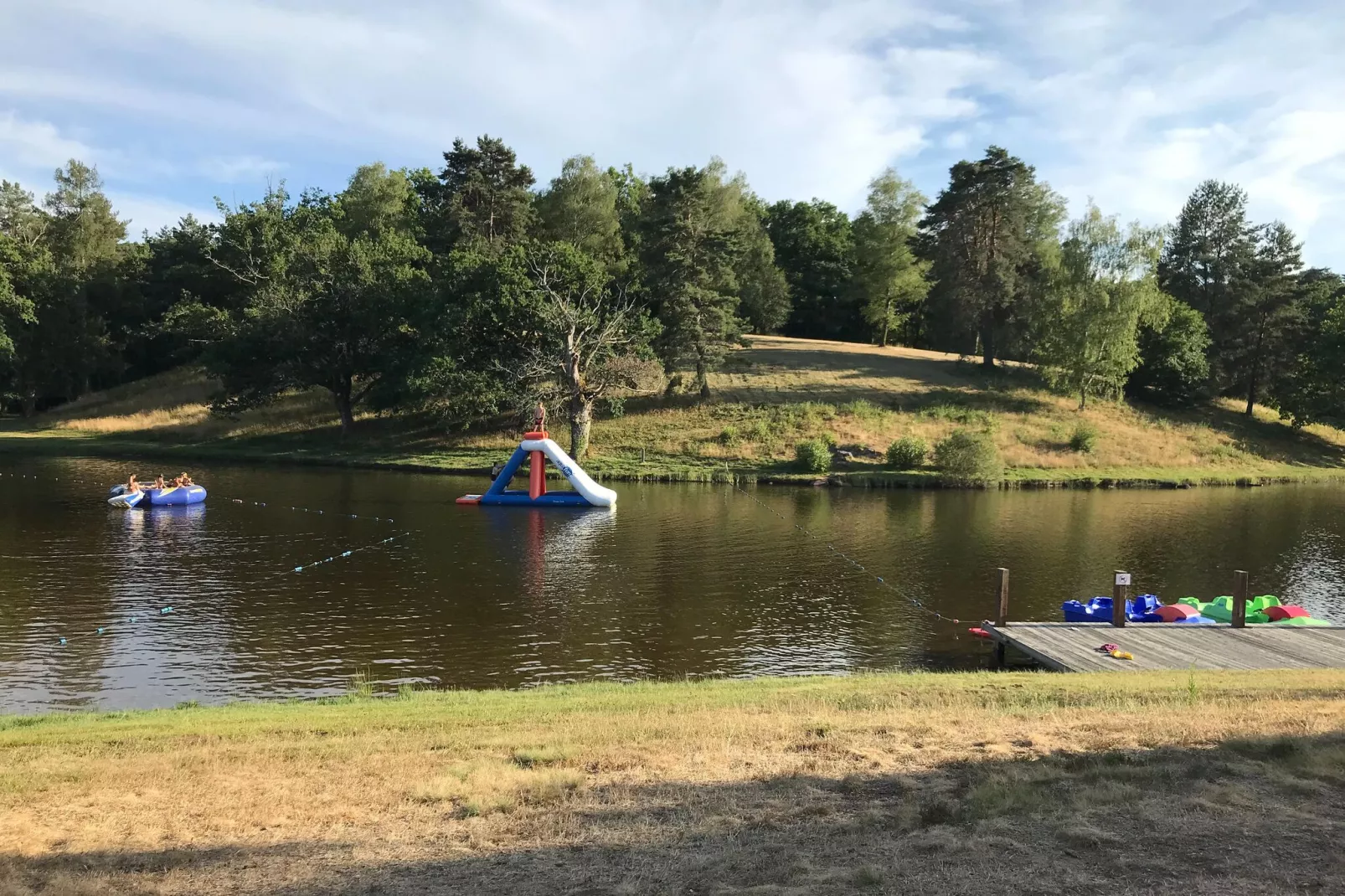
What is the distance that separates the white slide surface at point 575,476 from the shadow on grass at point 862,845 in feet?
89.6

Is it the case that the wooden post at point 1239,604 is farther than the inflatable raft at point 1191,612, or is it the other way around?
the inflatable raft at point 1191,612

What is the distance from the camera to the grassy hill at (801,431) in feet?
158

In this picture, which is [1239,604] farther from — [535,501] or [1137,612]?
[535,501]

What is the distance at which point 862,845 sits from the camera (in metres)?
6.51

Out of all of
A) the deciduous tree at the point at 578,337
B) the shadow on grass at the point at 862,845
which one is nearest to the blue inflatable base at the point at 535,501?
the deciduous tree at the point at 578,337

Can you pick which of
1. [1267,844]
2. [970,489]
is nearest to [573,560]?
[1267,844]

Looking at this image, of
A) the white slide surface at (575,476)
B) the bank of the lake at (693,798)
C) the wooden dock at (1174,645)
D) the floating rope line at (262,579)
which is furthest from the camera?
the white slide surface at (575,476)

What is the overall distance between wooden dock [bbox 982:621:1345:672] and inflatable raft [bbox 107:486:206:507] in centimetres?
2830

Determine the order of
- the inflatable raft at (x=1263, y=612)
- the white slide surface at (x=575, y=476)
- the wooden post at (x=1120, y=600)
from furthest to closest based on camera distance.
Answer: the white slide surface at (x=575, y=476) < the inflatable raft at (x=1263, y=612) < the wooden post at (x=1120, y=600)

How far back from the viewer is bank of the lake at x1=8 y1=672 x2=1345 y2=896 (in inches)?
239

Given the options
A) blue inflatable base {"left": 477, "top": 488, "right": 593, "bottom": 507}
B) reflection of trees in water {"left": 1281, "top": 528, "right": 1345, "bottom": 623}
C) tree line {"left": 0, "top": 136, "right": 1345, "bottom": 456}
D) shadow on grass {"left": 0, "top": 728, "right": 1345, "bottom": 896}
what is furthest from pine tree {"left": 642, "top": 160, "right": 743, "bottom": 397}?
shadow on grass {"left": 0, "top": 728, "right": 1345, "bottom": 896}

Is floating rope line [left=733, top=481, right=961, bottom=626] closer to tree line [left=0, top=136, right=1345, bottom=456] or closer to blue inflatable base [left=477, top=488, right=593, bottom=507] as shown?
blue inflatable base [left=477, top=488, right=593, bottom=507]

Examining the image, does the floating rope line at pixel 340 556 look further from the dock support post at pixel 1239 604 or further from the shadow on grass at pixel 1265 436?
the shadow on grass at pixel 1265 436

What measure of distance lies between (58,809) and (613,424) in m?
45.9
